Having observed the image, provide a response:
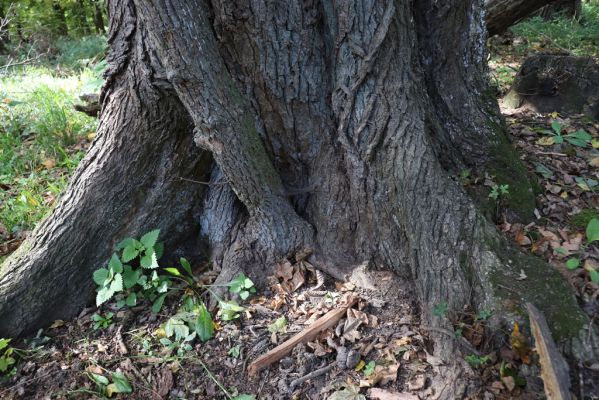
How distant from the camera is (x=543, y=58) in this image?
13.4 feet

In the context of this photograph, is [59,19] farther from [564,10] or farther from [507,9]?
[507,9]

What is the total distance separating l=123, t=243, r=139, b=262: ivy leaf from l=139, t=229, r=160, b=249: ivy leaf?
2.6 inches

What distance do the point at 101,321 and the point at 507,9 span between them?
4.90 meters

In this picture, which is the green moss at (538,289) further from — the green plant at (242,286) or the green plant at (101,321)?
the green plant at (101,321)

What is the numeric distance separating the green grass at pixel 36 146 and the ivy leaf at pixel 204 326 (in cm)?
203

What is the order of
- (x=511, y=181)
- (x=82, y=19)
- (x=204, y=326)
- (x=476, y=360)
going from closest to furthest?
(x=476, y=360), (x=204, y=326), (x=511, y=181), (x=82, y=19)

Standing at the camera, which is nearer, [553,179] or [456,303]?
[456,303]

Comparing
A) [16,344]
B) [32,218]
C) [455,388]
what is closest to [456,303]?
[455,388]

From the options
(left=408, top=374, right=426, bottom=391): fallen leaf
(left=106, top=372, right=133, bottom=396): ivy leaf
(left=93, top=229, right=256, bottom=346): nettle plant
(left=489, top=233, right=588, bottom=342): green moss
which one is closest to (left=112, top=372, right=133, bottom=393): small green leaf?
(left=106, top=372, right=133, bottom=396): ivy leaf

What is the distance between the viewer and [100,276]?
2.83m

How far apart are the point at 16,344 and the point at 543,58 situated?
192 inches

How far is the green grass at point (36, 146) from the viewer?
3826mm

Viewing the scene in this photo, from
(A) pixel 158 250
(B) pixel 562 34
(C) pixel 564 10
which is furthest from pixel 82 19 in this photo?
(A) pixel 158 250

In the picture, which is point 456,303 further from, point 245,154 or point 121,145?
Answer: point 121,145
